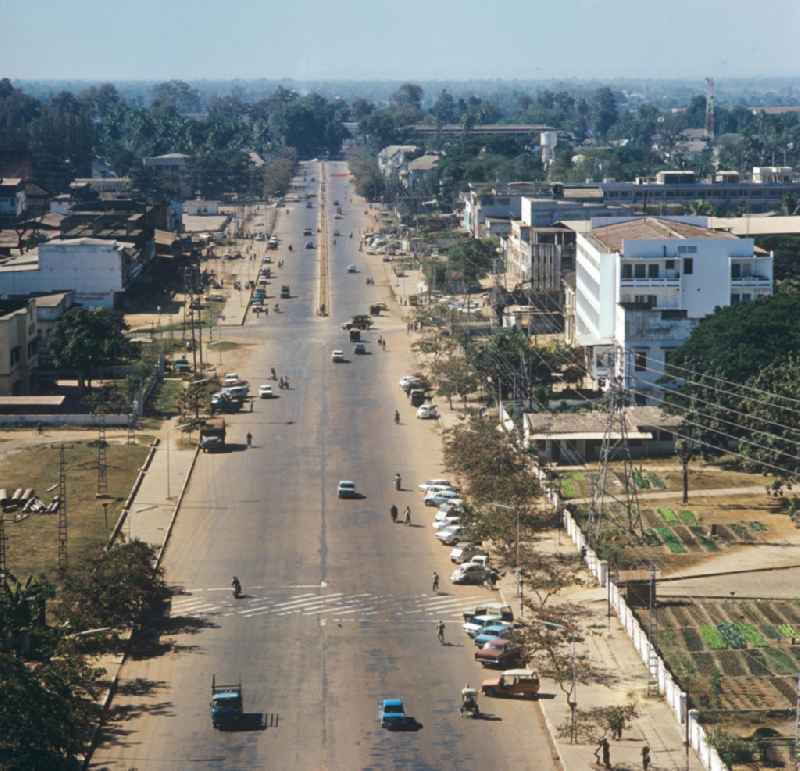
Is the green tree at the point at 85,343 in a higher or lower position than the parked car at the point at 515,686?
higher

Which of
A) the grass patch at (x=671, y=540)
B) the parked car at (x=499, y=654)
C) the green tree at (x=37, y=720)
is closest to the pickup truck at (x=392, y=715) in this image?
the parked car at (x=499, y=654)

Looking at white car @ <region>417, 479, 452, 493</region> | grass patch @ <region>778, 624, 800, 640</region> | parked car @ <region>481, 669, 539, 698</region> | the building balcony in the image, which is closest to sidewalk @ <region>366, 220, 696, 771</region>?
parked car @ <region>481, 669, 539, 698</region>

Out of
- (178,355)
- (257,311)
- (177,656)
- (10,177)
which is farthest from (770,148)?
(177,656)

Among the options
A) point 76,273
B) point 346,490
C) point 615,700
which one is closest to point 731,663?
point 615,700

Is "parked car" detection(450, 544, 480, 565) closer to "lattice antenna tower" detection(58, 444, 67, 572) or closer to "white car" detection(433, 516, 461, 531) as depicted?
"white car" detection(433, 516, 461, 531)

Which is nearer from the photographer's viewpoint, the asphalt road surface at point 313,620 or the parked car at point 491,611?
the asphalt road surface at point 313,620

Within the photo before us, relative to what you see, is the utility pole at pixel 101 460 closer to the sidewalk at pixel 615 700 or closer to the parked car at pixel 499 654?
the sidewalk at pixel 615 700

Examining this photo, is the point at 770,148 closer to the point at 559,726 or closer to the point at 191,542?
the point at 191,542

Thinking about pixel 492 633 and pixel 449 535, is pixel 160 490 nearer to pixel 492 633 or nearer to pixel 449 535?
pixel 449 535
